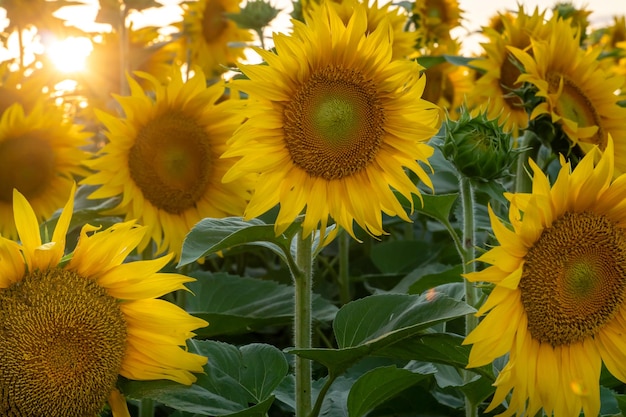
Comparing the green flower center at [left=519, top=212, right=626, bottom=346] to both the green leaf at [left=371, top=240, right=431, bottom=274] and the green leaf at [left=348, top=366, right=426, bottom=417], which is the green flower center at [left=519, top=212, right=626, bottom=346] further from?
the green leaf at [left=371, top=240, right=431, bottom=274]

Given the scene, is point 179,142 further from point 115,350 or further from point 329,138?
point 115,350

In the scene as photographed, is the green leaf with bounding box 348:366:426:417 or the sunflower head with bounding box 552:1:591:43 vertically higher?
the sunflower head with bounding box 552:1:591:43

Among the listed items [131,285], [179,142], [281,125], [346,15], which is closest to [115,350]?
[131,285]

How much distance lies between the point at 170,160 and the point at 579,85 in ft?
2.56

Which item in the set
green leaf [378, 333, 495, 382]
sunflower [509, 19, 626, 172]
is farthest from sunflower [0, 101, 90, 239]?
green leaf [378, 333, 495, 382]

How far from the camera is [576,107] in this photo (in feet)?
5.38

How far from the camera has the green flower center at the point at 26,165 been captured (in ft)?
6.45

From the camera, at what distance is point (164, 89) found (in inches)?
63.1

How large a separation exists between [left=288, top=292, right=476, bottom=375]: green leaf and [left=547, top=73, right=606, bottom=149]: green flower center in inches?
25.6

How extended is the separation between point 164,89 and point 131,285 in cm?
62

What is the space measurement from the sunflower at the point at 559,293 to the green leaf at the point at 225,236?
26 cm

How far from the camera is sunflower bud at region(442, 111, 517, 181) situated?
116 cm

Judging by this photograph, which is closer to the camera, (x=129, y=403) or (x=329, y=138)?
(x=329, y=138)

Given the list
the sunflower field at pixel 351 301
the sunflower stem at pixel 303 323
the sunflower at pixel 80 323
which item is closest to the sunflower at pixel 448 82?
the sunflower field at pixel 351 301
